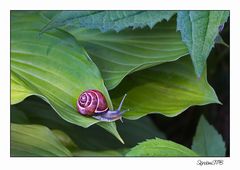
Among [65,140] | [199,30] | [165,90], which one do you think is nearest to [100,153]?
[65,140]

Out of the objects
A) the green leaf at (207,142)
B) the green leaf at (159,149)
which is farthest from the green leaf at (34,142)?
the green leaf at (207,142)

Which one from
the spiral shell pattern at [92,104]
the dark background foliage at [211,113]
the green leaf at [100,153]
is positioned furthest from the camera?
the dark background foliage at [211,113]

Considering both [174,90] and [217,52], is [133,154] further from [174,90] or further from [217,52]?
[217,52]

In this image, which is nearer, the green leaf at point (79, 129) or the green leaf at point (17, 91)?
the green leaf at point (17, 91)

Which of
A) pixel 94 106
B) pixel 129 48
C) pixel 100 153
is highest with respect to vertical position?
pixel 129 48

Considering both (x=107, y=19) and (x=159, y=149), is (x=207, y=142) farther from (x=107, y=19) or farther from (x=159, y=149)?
(x=107, y=19)

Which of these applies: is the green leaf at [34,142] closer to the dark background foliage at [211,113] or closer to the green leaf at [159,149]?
the green leaf at [159,149]
